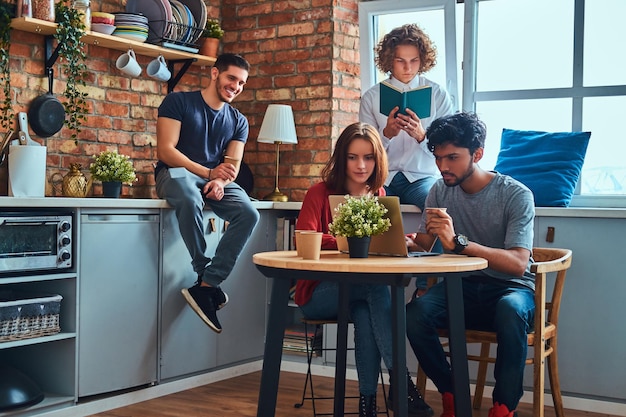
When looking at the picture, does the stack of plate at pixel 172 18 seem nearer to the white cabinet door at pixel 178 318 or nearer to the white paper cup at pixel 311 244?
the white cabinet door at pixel 178 318

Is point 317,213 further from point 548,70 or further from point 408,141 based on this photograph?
point 548,70

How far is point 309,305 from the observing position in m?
3.30

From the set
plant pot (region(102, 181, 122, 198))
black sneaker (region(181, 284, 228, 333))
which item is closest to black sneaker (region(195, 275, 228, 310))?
black sneaker (region(181, 284, 228, 333))

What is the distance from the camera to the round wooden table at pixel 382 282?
257 cm

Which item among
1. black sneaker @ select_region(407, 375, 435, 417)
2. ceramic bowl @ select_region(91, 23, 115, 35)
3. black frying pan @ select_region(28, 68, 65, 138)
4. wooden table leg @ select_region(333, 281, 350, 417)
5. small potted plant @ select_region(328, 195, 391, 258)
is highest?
ceramic bowl @ select_region(91, 23, 115, 35)

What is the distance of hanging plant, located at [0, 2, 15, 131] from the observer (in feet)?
12.6

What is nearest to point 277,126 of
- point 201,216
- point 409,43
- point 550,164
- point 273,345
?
point 409,43

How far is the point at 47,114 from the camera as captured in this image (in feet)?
13.4

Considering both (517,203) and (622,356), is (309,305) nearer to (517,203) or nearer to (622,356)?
(517,203)

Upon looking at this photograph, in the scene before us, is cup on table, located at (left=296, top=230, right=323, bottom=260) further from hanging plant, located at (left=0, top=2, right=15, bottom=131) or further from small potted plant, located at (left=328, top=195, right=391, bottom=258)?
hanging plant, located at (left=0, top=2, right=15, bottom=131)

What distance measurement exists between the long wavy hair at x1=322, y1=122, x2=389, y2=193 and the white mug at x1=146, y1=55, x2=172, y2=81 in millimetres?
1578

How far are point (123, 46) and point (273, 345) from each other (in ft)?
7.29

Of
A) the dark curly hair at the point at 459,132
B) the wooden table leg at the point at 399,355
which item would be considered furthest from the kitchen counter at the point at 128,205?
the wooden table leg at the point at 399,355

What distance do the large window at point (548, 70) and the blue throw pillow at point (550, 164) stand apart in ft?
0.71
